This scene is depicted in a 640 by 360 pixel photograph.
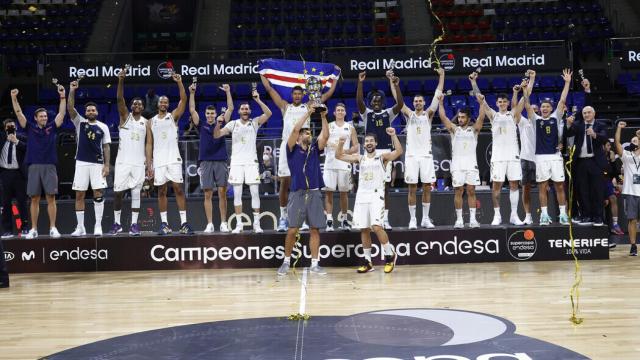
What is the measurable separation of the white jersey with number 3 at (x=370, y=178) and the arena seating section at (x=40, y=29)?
15.4 metres

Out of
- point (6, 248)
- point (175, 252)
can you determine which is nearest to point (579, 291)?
point (175, 252)

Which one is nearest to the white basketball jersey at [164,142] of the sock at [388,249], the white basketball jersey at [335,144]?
the white basketball jersey at [335,144]

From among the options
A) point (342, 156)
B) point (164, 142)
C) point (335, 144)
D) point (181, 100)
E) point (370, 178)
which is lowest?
point (370, 178)

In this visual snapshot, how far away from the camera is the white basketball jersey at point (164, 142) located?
1069cm

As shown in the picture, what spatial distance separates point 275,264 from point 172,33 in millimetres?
19077

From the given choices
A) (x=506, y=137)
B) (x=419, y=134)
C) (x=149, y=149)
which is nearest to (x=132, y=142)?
(x=149, y=149)

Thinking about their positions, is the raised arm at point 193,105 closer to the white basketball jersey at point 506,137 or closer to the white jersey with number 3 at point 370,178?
the white jersey with number 3 at point 370,178

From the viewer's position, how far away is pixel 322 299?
7695 mm

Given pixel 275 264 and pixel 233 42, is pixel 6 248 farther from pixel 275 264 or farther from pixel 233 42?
pixel 233 42

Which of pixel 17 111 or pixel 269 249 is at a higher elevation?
pixel 17 111

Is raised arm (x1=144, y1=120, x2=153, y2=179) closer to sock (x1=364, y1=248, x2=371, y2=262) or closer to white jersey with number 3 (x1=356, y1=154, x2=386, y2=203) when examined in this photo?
white jersey with number 3 (x1=356, y1=154, x2=386, y2=203)

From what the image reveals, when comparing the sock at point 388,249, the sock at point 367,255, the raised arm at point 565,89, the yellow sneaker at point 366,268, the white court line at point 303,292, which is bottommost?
the white court line at point 303,292

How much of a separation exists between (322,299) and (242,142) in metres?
3.86

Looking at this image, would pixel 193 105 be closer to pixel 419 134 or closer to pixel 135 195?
pixel 135 195
